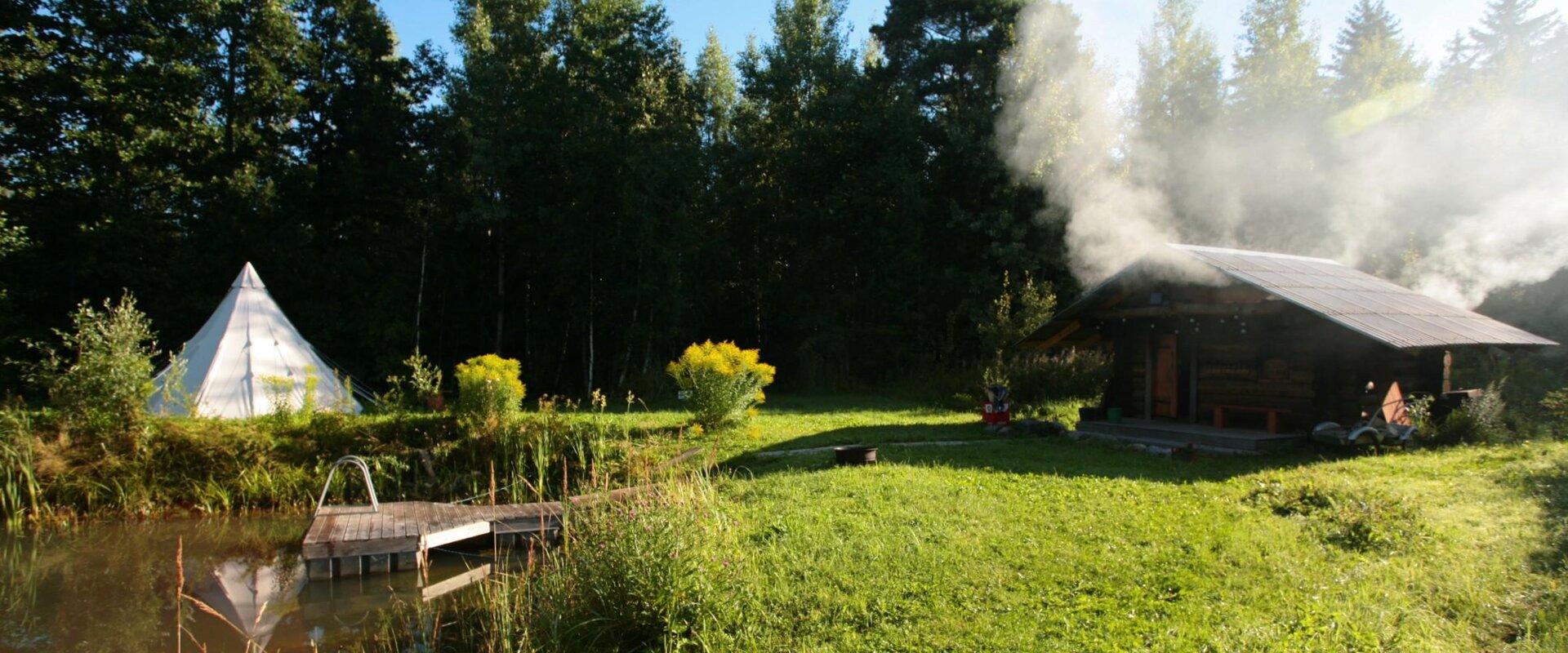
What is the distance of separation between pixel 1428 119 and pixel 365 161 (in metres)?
28.8

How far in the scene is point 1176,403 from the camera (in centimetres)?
1294

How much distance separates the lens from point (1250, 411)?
1177 centimetres

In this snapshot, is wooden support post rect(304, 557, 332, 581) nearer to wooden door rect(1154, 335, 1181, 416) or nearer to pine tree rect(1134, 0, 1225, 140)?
wooden door rect(1154, 335, 1181, 416)

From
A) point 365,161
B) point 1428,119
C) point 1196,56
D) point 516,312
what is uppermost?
point 1196,56

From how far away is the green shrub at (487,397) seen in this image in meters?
11.8

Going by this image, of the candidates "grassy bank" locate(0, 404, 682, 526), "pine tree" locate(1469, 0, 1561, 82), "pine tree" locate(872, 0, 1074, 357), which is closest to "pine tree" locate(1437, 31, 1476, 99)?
"pine tree" locate(1469, 0, 1561, 82)

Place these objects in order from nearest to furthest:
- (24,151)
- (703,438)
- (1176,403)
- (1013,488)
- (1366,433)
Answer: (1013,488)
(1366,433)
(703,438)
(1176,403)
(24,151)

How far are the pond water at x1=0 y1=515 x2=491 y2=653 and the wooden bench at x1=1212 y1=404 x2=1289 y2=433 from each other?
413 inches

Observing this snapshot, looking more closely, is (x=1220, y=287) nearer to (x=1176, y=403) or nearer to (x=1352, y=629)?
(x=1176, y=403)

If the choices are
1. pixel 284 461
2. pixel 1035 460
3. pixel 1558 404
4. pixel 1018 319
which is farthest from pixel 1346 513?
pixel 284 461

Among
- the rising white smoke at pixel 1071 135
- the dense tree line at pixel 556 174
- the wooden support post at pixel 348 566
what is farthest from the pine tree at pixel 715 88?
the wooden support post at pixel 348 566

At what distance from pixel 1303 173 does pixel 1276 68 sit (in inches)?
144

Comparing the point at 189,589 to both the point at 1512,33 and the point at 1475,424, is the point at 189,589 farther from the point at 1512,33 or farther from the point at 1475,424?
the point at 1512,33

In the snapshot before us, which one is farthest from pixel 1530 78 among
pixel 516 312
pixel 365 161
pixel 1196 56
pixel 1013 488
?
pixel 365 161
